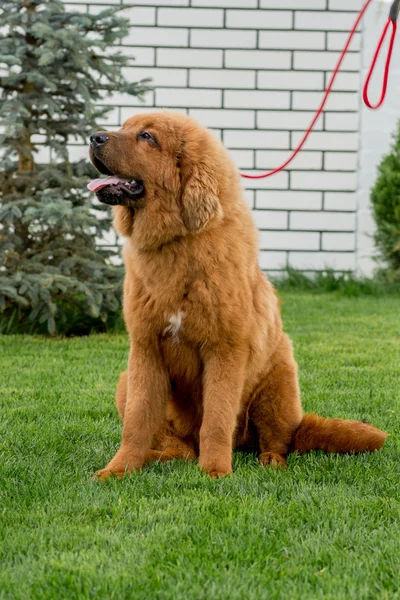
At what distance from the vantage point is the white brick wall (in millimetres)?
10023

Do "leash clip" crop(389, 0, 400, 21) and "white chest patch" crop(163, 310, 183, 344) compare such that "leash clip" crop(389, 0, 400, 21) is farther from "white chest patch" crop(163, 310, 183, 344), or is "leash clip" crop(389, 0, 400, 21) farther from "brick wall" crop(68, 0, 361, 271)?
"brick wall" crop(68, 0, 361, 271)

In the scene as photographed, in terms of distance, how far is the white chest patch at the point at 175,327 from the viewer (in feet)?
10.6

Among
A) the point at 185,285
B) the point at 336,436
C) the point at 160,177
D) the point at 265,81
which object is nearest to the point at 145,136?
the point at 160,177

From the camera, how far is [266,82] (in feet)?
33.1

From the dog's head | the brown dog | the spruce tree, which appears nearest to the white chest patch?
the brown dog

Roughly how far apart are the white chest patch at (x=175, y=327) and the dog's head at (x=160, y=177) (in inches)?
11.9

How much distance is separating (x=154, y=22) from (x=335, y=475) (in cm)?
796

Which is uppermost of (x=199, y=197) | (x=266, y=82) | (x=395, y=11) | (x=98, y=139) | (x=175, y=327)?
(x=266, y=82)

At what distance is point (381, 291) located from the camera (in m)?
9.71

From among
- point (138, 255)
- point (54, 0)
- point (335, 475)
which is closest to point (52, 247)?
point (54, 0)

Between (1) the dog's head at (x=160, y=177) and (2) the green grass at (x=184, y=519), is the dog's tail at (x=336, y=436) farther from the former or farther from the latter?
(1) the dog's head at (x=160, y=177)

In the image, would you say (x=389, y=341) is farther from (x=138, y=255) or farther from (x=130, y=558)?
(x=130, y=558)

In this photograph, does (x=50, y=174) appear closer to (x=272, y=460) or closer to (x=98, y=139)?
(x=98, y=139)

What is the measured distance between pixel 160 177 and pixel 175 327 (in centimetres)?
59
